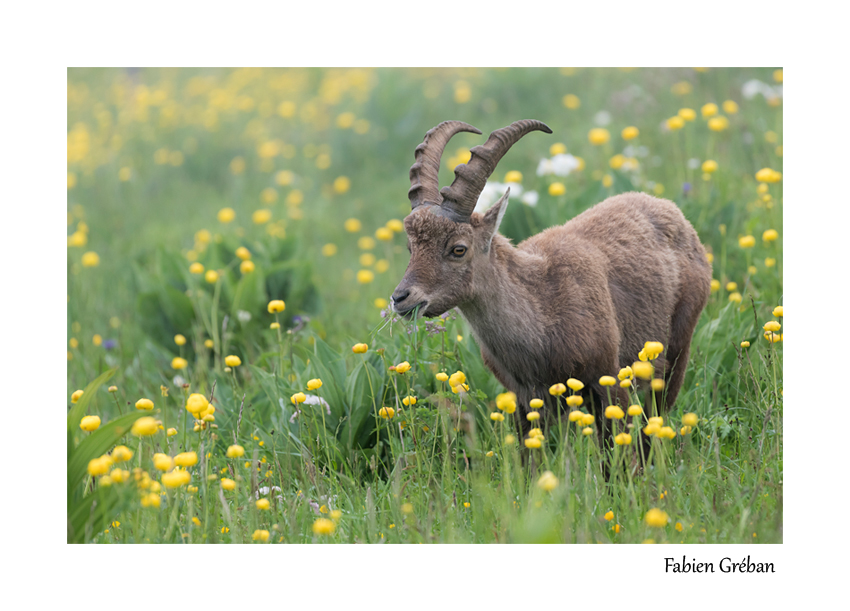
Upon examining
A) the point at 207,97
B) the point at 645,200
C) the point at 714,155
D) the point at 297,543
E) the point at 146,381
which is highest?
the point at 207,97

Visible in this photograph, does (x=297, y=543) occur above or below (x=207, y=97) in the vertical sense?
below

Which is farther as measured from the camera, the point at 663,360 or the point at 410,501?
the point at 663,360

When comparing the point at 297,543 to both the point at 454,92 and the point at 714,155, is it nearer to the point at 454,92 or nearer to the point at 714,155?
the point at 714,155

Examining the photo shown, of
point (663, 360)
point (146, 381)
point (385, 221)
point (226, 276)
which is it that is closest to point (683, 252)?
point (663, 360)

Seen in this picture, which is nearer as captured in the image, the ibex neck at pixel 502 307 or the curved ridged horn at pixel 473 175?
the curved ridged horn at pixel 473 175

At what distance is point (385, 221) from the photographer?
1167 centimetres

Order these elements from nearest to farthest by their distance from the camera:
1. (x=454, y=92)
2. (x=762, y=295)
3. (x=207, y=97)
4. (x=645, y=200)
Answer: (x=645, y=200) < (x=762, y=295) < (x=454, y=92) < (x=207, y=97)

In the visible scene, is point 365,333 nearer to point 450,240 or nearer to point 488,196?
point 488,196

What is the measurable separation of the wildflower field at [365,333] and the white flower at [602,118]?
0.06 m

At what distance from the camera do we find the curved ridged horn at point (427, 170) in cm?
456

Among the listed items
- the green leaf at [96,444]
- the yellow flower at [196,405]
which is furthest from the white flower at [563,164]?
the green leaf at [96,444]

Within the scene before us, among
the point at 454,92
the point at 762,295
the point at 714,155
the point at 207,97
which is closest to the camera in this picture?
the point at 762,295

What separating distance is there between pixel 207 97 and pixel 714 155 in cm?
1068

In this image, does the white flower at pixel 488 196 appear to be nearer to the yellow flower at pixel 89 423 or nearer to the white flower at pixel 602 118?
the yellow flower at pixel 89 423
